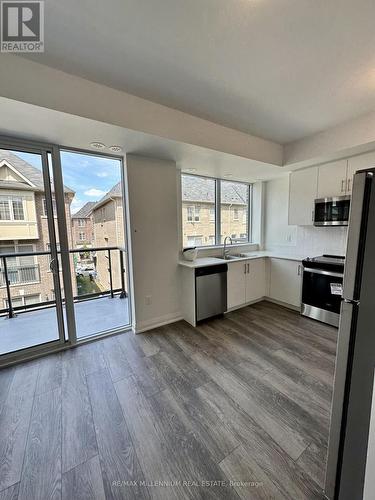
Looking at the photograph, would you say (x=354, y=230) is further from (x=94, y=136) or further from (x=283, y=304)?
(x=283, y=304)

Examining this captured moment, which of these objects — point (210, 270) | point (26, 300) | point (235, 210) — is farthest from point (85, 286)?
point (235, 210)

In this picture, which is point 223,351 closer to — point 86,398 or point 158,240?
point 86,398

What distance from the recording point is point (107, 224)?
3311mm

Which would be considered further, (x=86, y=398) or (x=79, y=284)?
(x=79, y=284)

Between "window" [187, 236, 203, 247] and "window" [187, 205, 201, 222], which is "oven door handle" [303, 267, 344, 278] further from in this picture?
"window" [187, 205, 201, 222]

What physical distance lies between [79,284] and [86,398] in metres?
1.87

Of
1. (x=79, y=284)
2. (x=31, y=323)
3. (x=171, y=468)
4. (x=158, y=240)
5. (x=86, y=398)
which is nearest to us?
(x=171, y=468)

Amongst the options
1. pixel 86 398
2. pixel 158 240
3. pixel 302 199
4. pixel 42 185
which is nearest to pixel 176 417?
pixel 86 398

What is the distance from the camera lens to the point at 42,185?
2.31 metres

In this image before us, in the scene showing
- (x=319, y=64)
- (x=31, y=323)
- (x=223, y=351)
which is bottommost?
(x=223, y=351)

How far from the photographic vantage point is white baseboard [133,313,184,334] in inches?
114

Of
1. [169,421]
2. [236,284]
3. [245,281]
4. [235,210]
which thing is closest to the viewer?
[169,421]

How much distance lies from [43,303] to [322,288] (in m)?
3.82

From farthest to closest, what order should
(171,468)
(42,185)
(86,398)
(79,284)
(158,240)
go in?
(79,284) → (158,240) → (42,185) → (86,398) → (171,468)
